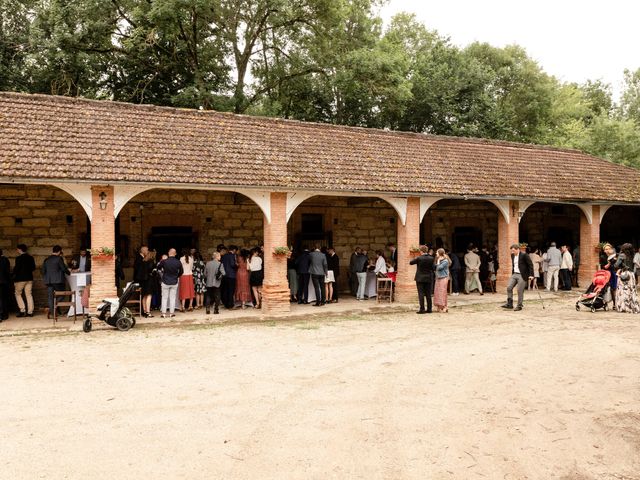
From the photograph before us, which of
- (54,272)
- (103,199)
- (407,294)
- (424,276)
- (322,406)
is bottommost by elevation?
(322,406)

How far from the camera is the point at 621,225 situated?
2194cm

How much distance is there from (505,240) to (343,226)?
5211 mm

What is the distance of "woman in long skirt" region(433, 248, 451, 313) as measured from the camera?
41.5ft

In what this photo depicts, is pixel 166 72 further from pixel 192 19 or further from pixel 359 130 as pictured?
pixel 359 130

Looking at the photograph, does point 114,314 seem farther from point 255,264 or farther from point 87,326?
point 255,264

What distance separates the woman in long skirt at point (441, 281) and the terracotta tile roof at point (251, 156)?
2186 mm

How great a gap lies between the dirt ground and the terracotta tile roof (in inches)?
155

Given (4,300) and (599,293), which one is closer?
(4,300)

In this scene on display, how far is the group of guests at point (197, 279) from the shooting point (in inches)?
470

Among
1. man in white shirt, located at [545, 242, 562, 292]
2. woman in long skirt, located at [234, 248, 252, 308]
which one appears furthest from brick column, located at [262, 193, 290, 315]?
man in white shirt, located at [545, 242, 562, 292]

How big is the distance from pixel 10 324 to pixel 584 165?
19.7 meters

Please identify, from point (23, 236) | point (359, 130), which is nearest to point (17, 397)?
point (23, 236)

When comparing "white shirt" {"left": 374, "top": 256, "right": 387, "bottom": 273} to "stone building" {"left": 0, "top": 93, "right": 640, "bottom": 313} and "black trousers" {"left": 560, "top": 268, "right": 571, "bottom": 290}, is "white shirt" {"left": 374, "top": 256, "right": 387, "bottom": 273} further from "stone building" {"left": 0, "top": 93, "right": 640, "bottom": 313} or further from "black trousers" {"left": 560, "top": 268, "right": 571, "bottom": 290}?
"black trousers" {"left": 560, "top": 268, "right": 571, "bottom": 290}

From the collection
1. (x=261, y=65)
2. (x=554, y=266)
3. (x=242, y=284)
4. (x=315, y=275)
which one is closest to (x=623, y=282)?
(x=554, y=266)
